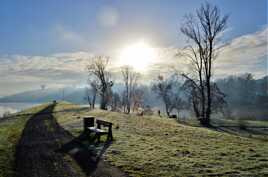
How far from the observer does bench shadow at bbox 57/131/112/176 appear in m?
8.73

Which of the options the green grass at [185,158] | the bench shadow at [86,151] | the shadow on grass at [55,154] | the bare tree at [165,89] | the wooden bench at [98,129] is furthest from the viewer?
the bare tree at [165,89]

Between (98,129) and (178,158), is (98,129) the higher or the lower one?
the higher one

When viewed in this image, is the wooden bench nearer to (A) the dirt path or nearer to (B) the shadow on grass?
(B) the shadow on grass

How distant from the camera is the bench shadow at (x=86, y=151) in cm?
873

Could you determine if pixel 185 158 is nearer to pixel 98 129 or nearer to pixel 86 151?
pixel 86 151

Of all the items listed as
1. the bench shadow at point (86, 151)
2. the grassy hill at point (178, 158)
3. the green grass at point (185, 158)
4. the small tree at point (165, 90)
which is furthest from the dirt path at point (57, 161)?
the small tree at point (165, 90)

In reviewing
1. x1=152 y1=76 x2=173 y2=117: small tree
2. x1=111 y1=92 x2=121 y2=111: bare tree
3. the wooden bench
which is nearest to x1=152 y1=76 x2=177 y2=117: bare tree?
x1=152 y1=76 x2=173 y2=117: small tree

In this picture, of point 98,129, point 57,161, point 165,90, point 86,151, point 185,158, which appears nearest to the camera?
point 57,161

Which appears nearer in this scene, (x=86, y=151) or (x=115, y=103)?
(x=86, y=151)

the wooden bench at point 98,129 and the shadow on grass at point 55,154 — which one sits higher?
the wooden bench at point 98,129

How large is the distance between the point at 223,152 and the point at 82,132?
28.8 ft

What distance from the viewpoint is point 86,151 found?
428 inches

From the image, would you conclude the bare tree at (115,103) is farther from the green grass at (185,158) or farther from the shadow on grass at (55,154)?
the green grass at (185,158)

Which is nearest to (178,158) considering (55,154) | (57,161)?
(57,161)
